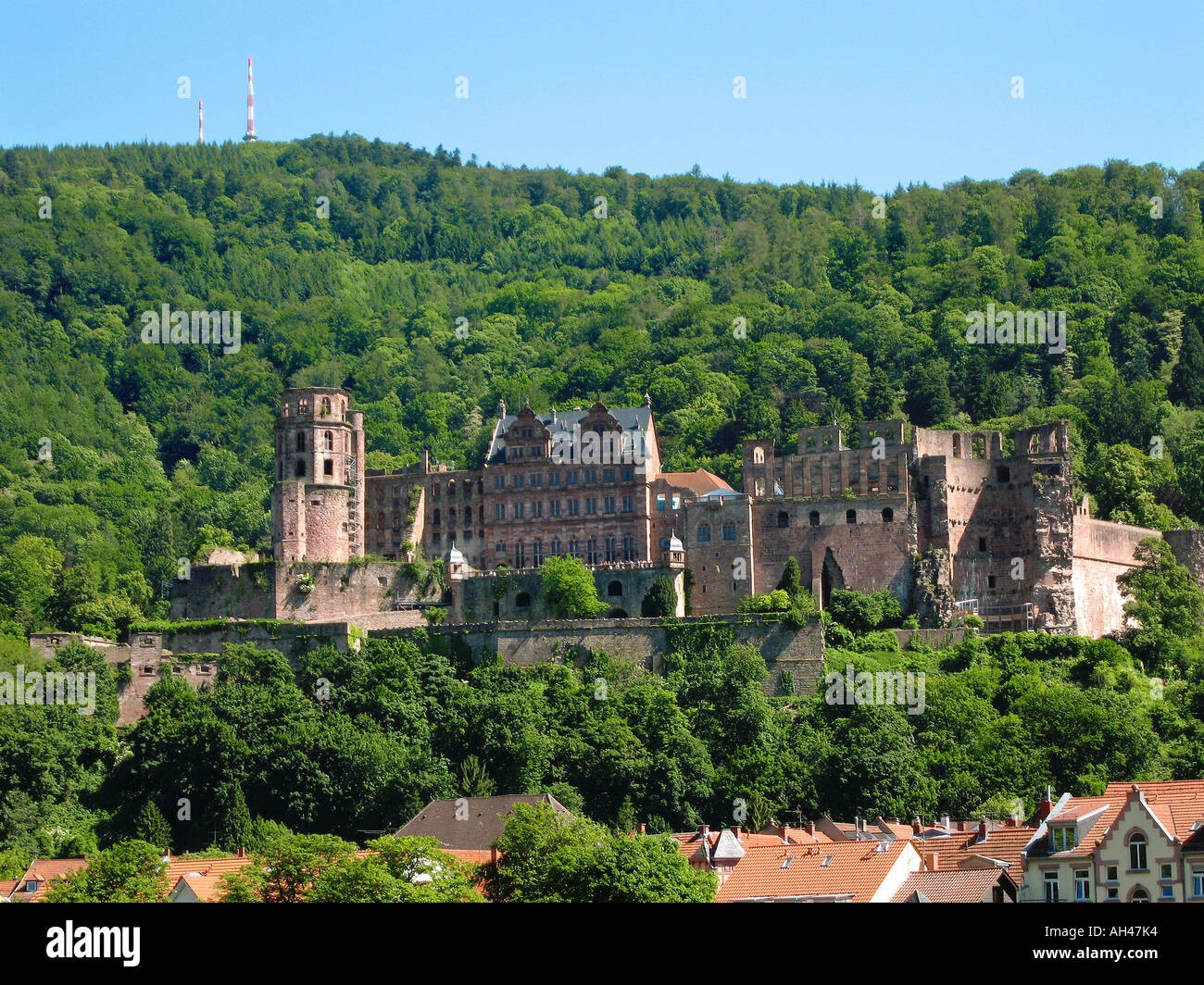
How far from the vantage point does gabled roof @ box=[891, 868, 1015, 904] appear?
4441cm

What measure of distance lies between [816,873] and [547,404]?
87083 mm

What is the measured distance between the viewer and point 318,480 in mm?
89125

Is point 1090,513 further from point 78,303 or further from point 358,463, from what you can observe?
point 78,303

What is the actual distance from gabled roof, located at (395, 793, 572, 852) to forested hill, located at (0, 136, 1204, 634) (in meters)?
29.6

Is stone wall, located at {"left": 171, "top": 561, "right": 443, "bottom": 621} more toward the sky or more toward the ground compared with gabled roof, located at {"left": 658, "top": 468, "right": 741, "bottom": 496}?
more toward the ground

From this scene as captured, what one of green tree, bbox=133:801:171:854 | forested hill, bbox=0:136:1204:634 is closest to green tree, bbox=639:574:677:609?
green tree, bbox=133:801:171:854

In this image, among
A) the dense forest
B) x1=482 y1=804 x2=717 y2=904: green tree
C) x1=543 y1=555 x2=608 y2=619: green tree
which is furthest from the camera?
x1=543 y1=555 x2=608 y2=619: green tree

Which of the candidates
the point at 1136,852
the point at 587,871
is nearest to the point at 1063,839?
the point at 1136,852

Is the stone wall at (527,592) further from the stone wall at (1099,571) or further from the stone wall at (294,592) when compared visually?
the stone wall at (1099,571)

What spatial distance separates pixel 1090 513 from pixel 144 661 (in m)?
45.3

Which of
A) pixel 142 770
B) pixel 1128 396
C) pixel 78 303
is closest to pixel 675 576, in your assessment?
pixel 142 770
